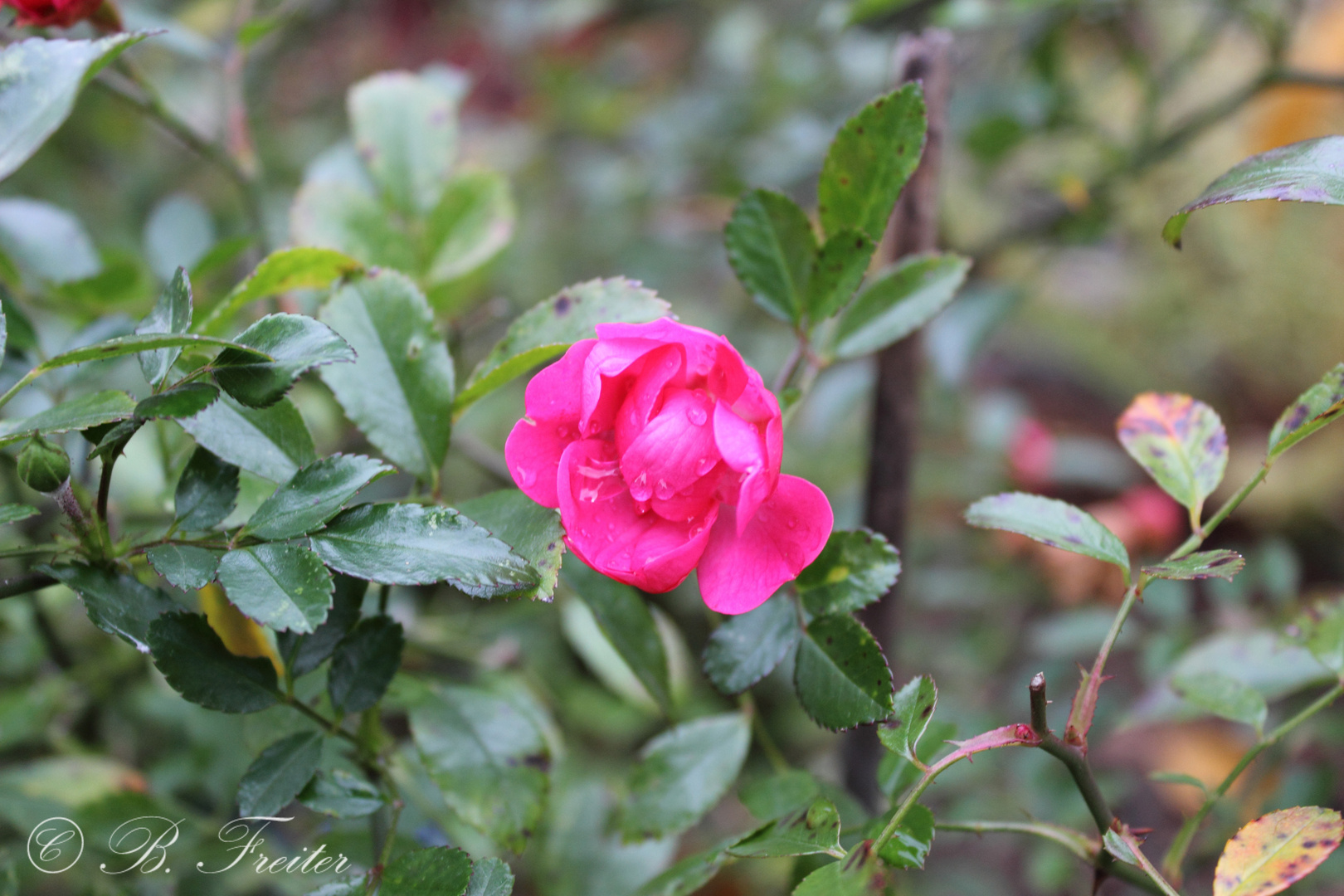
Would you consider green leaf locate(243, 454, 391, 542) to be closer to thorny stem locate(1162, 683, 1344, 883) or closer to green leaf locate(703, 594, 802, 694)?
green leaf locate(703, 594, 802, 694)

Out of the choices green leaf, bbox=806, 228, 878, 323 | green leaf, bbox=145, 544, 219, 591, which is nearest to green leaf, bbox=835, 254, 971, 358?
green leaf, bbox=806, 228, 878, 323

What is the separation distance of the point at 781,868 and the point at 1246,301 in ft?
5.29

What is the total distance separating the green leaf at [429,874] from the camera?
1.22 feet

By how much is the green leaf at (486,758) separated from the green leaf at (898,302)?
298 mm

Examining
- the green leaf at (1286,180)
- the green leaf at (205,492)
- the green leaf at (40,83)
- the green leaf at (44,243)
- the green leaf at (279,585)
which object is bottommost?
the green leaf at (279,585)

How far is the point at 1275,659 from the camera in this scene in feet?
2.14

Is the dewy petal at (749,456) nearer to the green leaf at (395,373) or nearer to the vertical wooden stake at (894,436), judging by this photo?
the green leaf at (395,373)

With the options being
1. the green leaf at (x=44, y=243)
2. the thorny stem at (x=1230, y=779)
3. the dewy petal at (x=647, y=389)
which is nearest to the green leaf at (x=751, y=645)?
the dewy petal at (x=647, y=389)

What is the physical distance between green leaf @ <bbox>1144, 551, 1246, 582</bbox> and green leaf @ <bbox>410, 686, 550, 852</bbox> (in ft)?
1.12

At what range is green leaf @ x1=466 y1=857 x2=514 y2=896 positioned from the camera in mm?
373

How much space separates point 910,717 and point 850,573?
0.26ft

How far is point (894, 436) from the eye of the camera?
0.65 m

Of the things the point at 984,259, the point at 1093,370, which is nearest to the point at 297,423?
the point at 984,259

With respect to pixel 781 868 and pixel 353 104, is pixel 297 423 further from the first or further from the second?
pixel 781 868
